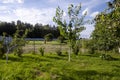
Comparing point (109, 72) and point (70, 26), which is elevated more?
point (70, 26)

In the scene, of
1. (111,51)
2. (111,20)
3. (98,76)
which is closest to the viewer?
(111,20)

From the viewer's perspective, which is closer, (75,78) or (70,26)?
(75,78)

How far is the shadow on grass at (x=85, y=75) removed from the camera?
1418 centimetres

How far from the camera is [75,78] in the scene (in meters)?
14.1

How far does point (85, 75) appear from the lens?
14.7 m

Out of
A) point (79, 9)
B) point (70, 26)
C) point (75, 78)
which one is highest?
point (79, 9)

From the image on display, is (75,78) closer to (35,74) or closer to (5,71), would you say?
(35,74)

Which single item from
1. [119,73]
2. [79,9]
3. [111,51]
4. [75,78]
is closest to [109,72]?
[119,73]

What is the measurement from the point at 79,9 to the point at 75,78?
382 inches

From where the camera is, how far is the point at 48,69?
15500 millimetres

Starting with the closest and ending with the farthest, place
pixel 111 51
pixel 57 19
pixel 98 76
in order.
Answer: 1. pixel 98 76
2. pixel 57 19
3. pixel 111 51

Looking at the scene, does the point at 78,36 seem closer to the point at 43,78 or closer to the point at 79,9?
the point at 79,9

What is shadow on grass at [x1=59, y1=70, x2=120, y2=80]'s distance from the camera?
558 inches

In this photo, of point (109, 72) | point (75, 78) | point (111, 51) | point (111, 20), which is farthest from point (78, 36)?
point (111, 51)
